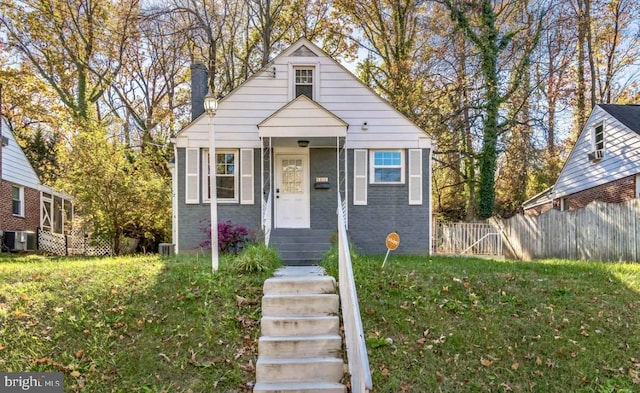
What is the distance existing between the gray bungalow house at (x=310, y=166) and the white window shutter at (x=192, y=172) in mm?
28

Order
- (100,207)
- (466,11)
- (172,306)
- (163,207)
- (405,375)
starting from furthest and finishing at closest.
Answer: (466,11) → (163,207) → (100,207) → (172,306) → (405,375)

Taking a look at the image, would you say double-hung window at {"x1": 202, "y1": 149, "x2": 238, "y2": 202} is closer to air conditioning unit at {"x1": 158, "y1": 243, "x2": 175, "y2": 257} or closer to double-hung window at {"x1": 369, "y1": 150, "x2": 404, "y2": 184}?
air conditioning unit at {"x1": 158, "y1": 243, "x2": 175, "y2": 257}

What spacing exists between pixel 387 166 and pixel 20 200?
15.4m

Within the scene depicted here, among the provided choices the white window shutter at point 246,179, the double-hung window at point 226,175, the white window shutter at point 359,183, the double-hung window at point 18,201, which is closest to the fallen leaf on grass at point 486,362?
the white window shutter at point 359,183

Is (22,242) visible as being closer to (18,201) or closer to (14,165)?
(18,201)

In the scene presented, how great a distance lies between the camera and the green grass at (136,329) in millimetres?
4586

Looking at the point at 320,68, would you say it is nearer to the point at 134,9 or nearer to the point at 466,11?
the point at 466,11

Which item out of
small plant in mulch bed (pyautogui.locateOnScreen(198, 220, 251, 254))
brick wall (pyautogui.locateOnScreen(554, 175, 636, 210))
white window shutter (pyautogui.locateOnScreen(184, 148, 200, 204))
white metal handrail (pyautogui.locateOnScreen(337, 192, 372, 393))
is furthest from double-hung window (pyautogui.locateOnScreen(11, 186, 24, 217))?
brick wall (pyautogui.locateOnScreen(554, 175, 636, 210))

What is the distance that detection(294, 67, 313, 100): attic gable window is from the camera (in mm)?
11914

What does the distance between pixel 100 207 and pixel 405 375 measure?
12.7 metres

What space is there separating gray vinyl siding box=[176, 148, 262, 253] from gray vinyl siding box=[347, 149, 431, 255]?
2691 millimetres

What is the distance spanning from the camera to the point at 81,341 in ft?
16.6

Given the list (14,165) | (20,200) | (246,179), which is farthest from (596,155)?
(20,200)

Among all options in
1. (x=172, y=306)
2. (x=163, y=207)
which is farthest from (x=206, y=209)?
(x=172, y=306)
